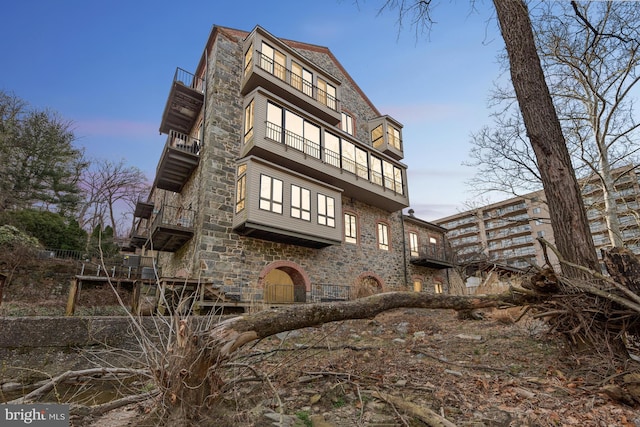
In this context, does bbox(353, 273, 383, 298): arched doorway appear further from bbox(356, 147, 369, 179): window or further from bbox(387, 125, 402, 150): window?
bbox(387, 125, 402, 150): window

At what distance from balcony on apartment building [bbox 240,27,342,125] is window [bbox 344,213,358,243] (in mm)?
4907

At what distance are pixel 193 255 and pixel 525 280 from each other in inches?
390

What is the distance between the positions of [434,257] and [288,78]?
12551 mm

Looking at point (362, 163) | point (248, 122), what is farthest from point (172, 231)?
point (362, 163)

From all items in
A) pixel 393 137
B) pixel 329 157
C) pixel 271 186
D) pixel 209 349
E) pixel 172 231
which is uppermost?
pixel 393 137

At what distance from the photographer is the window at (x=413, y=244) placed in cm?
1883

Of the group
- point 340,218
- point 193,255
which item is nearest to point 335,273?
point 340,218

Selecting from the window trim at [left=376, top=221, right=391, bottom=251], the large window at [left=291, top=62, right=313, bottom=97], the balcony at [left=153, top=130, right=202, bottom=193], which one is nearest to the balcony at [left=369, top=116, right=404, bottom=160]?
the window trim at [left=376, top=221, right=391, bottom=251]

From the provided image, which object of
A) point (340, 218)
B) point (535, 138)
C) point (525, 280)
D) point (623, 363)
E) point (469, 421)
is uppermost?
point (340, 218)

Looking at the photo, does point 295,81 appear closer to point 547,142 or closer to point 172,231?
point 172,231

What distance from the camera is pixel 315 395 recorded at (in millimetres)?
3252

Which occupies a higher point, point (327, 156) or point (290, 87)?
point (290, 87)

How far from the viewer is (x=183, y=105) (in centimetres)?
1454

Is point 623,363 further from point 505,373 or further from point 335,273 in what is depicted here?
point 335,273
